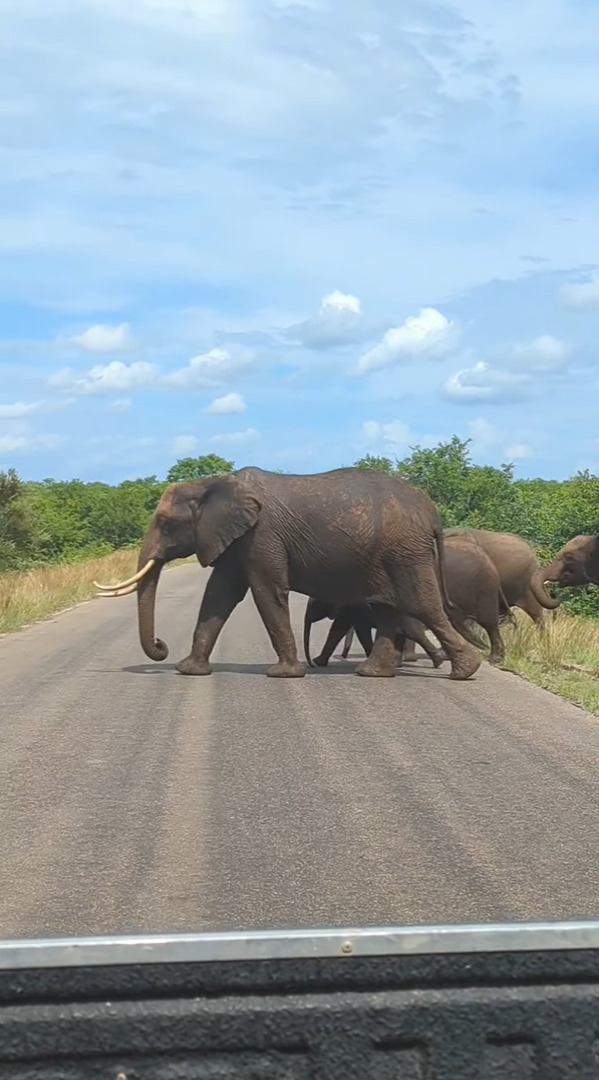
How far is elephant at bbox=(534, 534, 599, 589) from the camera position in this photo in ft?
69.4

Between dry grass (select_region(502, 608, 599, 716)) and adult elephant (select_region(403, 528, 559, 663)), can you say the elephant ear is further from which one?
adult elephant (select_region(403, 528, 559, 663))

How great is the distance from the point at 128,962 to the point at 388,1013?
0.35m

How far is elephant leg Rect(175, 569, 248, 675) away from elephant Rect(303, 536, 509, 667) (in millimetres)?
1191

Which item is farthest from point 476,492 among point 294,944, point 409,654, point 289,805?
point 294,944

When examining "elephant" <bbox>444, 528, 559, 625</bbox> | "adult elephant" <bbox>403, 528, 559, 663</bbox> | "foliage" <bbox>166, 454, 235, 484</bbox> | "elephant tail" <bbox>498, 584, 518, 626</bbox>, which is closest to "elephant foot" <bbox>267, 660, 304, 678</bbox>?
"elephant tail" <bbox>498, 584, 518, 626</bbox>

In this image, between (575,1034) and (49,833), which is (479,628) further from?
(575,1034)

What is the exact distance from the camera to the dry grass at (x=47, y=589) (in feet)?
80.1

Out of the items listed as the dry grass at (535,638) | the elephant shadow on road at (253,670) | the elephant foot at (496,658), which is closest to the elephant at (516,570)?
the dry grass at (535,638)

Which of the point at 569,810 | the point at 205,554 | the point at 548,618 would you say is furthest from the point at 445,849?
the point at 548,618

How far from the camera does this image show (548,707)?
1241 cm

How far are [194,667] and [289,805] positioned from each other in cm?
732

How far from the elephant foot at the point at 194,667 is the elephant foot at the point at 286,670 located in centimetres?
74

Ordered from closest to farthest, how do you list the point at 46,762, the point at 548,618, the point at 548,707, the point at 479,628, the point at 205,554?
the point at 46,762, the point at 548,707, the point at 205,554, the point at 479,628, the point at 548,618

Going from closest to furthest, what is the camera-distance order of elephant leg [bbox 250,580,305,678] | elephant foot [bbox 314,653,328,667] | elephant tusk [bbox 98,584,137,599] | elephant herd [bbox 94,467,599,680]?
elephant leg [bbox 250,580,305,678] → elephant herd [bbox 94,467,599,680] → elephant tusk [bbox 98,584,137,599] → elephant foot [bbox 314,653,328,667]
